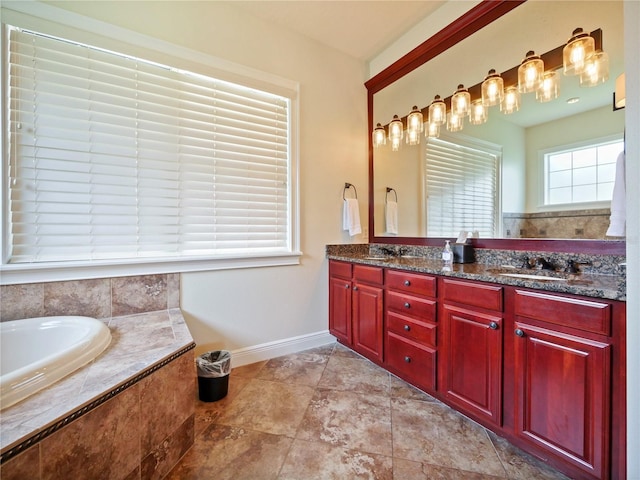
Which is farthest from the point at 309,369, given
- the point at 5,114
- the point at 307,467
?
the point at 5,114

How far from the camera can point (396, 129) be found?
2484 mm

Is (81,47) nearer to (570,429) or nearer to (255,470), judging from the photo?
(255,470)

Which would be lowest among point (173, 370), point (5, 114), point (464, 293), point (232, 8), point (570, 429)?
point (570, 429)

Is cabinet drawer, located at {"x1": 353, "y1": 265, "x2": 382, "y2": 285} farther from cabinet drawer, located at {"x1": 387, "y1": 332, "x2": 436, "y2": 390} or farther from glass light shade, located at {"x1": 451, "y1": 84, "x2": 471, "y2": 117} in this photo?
glass light shade, located at {"x1": 451, "y1": 84, "x2": 471, "y2": 117}

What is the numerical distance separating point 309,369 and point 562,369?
1574 mm

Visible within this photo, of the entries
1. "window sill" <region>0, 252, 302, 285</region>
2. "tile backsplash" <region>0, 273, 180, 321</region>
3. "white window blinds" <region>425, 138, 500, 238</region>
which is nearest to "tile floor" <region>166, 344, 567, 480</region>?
"tile backsplash" <region>0, 273, 180, 321</region>

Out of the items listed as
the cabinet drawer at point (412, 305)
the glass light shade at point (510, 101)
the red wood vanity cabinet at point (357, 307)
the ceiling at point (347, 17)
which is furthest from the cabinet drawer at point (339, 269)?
the ceiling at point (347, 17)

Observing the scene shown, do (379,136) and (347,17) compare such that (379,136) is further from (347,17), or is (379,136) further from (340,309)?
(340,309)

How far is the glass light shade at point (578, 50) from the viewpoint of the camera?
1.37m

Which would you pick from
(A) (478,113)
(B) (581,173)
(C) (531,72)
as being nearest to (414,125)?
(A) (478,113)

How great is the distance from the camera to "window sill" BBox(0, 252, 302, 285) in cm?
146

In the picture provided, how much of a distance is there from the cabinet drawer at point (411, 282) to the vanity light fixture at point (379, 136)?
1407 mm

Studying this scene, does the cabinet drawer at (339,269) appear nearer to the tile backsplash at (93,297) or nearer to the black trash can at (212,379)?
the black trash can at (212,379)

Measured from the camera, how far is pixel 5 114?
4.67ft
